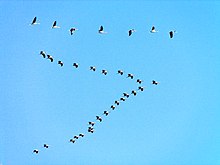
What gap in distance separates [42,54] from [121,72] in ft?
47.4

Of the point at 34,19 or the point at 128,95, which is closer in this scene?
the point at 34,19

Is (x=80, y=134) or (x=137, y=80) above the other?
Result: (x=137, y=80)

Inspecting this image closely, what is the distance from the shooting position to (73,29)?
226 ft

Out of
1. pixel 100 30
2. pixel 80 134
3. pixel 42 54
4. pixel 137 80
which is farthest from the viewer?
pixel 80 134

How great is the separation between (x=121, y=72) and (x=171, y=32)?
52.3ft

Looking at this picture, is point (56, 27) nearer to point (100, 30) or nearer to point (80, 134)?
point (100, 30)

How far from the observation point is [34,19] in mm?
65688

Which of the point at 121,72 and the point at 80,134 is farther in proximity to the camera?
the point at 80,134

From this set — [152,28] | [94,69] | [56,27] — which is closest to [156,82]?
[94,69]

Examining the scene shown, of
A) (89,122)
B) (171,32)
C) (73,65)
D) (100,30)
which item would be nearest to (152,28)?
(171,32)

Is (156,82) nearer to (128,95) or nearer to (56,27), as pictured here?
(128,95)

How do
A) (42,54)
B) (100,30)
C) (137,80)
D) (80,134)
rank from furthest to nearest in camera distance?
(80,134), (137,80), (42,54), (100,30)

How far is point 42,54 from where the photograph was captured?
7369cm

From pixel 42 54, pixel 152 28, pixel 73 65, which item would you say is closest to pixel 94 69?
pixel 73 65
